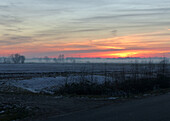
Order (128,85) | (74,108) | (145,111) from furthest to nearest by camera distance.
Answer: (128,85), (74,108), (145,111)

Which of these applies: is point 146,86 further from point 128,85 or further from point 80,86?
point 80,86

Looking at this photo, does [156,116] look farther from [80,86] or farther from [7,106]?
[80,86]

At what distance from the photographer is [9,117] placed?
936 cm

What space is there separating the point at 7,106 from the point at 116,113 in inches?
Result: 244

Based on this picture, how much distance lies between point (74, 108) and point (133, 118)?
3628mm

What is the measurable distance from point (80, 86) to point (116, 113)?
37.9 ft

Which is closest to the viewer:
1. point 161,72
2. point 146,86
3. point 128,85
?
point 128,85

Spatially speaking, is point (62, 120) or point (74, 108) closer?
point (62, 120)

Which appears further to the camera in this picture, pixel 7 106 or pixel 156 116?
pixel 7 106

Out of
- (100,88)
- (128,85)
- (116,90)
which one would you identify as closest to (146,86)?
(128,85)

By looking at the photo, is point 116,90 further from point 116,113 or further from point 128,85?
point 116,113

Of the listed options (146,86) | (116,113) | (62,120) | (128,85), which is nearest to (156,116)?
(116,113)

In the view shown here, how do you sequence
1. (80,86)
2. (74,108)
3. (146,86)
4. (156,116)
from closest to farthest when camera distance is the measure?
(156,116), (74,108), (80,86), (146,86)

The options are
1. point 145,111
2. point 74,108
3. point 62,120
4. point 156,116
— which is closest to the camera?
point 62,120
